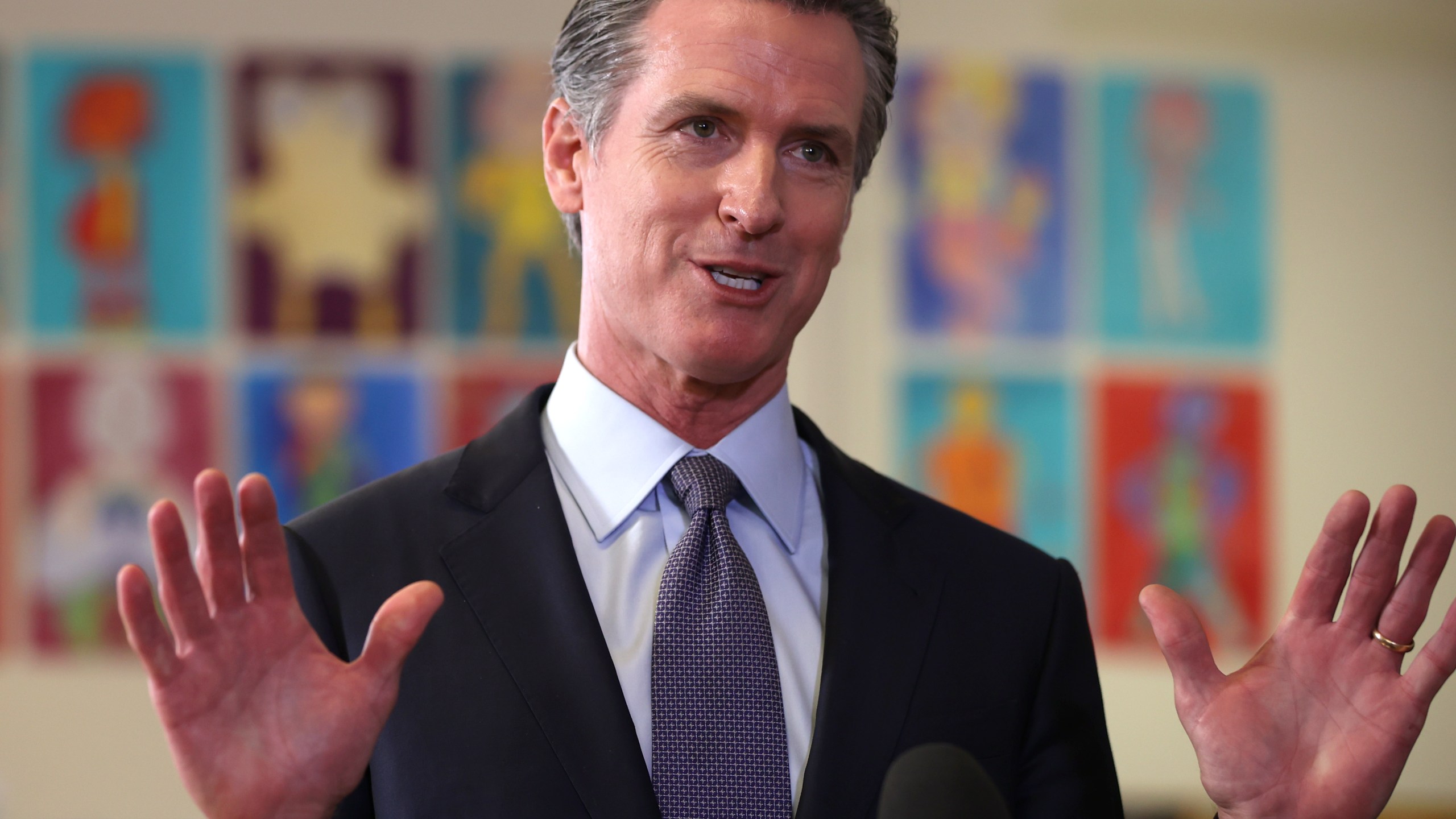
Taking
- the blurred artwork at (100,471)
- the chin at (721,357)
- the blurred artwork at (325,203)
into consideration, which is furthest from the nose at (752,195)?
the blurred artwork at (100,471)

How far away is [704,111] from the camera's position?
1.38m

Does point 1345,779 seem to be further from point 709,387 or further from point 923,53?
point 923,53

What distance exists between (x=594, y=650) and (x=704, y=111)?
1.77 ft

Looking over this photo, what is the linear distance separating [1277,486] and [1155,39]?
113cm

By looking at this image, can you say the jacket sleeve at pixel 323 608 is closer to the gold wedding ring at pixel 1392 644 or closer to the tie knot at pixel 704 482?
the tie knot at pixel 704 482

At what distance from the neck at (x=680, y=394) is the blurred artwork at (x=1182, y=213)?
2024mm

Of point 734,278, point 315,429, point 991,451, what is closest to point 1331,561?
point 734,278

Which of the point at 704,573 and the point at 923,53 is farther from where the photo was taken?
the point at 923,53

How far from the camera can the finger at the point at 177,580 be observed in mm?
1032

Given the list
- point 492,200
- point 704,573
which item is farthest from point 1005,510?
point 704,573

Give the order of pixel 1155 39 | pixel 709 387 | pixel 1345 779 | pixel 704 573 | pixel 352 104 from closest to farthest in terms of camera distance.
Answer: pixel 1345 779 < pixel 704 573 < pixel 709 387 < pixel 352 104 < pixel 1155 39

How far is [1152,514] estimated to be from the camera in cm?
330

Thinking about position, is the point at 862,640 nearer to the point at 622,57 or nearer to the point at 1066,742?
the point at 1066,742

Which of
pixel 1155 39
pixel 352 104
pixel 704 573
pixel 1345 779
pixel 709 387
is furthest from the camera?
pixel 1155 39
